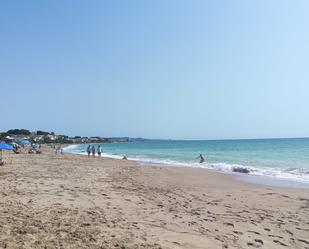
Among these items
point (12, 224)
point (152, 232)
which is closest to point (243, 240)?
point (152, 232)

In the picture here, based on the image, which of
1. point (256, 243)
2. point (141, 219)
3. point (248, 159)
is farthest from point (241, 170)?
point (256, 243)

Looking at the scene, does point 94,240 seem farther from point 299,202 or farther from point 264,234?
point 299,202

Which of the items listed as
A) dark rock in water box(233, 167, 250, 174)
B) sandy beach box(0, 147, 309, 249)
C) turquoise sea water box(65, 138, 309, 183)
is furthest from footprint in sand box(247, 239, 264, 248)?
dark rock in water box(233, 167, 250, 174)

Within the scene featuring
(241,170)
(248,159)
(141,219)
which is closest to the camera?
(141,219)

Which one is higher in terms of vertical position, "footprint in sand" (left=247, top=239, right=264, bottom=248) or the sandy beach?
the sandy beach

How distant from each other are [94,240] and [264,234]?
3.62m

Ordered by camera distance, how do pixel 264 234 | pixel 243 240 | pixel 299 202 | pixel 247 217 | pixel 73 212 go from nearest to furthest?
pixel 243 240 < pixel 264 234 < pixel 73 212 < pixel 247 217 < pixel 299 202

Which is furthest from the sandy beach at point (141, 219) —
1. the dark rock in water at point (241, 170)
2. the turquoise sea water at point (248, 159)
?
the dark rock in water at point (241, 170)

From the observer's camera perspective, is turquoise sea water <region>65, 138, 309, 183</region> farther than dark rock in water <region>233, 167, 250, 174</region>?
No

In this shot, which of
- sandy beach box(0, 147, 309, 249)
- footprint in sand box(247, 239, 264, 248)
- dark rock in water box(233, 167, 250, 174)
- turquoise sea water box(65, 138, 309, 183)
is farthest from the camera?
dark rock in water box(233, 167, 250, 174)

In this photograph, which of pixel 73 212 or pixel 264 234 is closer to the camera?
pixel 264 234

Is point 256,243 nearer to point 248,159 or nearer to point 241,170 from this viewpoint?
point 241,170

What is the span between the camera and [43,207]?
9.23 m

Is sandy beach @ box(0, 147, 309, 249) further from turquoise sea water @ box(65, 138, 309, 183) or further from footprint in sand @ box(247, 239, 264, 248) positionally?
turquoise sea water @ box(65, 138, 309, 183)
